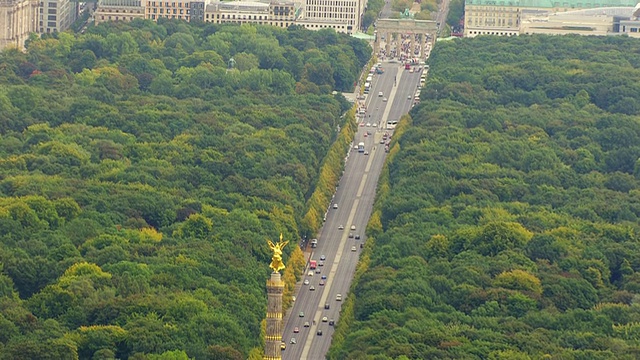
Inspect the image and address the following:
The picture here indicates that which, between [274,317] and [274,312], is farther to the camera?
[274,312]

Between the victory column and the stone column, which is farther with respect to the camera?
the stone column

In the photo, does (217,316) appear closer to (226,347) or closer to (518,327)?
(226,347)

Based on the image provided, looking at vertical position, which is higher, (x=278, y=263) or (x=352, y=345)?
(x=278, y=263)

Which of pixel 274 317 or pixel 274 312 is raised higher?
pixel 274 312

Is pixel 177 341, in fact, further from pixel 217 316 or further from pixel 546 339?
pixel 546 339

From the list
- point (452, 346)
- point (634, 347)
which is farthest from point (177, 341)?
point (634, 347)

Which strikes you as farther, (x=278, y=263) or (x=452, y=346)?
(x=452, y=346)

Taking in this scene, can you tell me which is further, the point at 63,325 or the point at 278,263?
the point at 63,325

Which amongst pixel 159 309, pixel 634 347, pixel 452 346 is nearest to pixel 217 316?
pixel 159 309

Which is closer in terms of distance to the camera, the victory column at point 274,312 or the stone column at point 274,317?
the victory column at point 274,312
